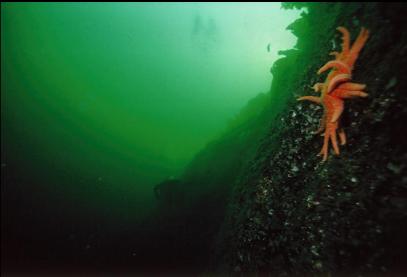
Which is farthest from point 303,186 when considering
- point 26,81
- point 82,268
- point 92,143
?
point 26,81

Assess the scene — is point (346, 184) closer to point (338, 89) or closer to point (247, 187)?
point (338, 89)

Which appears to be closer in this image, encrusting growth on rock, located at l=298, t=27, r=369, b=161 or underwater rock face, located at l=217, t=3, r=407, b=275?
underwater rock face, located at l=217, t=3, r=407, b=275

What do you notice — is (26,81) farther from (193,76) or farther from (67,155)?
(193,76)

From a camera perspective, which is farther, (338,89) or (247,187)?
(247,187)

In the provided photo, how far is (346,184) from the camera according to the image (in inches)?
136

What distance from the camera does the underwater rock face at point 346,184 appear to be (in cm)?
298

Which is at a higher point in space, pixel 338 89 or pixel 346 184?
pixel 338 89

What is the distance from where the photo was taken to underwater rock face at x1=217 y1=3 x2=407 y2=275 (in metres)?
2.98

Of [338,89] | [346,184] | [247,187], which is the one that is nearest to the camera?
[338,89]

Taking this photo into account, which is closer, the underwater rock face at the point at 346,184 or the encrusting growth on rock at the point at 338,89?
the underwater rock face at the point at 346,184

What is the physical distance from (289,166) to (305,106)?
0.98m

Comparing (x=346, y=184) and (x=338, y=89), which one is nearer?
(x=338, y=89)

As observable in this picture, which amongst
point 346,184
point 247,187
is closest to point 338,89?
point 346,184

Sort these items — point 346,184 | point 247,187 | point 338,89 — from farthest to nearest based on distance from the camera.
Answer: point 247,187
point 346,184
point 338,89
